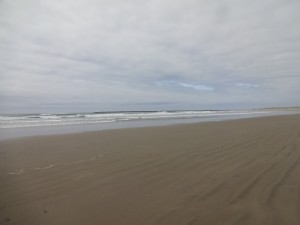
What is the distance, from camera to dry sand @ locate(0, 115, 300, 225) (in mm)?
3828

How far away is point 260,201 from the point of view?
429cm

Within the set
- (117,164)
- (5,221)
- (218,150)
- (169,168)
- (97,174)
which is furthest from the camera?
(218,150)

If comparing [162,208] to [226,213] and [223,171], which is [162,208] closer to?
[226,213]

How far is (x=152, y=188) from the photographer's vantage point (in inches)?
200

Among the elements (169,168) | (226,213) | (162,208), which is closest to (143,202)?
(162,208)

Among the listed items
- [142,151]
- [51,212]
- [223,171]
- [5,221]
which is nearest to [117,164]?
[142,151]

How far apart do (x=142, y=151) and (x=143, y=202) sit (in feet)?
15.0

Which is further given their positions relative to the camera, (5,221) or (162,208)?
(162,208)

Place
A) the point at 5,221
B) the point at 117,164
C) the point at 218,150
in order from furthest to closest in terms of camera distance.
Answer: the point at 218,150 < the point at 117,164 < the point at 5,221

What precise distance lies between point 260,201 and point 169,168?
2.61m

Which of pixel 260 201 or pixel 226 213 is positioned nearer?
pixel 226 213

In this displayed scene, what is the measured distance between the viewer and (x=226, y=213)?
389 centimetres

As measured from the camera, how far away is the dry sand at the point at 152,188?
3828 millimetres

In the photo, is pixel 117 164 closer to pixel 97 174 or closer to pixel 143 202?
pixel 97 174
